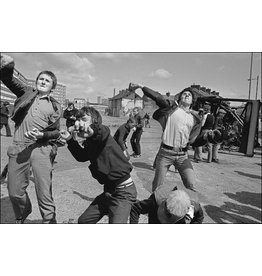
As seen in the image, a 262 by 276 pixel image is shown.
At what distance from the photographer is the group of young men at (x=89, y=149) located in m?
1.29

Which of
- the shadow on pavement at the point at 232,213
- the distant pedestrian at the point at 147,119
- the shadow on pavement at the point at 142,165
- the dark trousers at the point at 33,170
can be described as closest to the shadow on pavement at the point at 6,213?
the dark trousers at the point at 33,170

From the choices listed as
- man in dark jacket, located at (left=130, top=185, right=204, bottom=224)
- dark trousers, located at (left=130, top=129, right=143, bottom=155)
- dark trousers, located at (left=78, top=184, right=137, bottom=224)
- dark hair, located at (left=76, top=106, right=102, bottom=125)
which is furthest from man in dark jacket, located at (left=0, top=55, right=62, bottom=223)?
dark trousers, located at (left=130, top=129, right=143, bottom=155)

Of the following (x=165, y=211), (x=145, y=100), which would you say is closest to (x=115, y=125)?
(x=145, y=100)

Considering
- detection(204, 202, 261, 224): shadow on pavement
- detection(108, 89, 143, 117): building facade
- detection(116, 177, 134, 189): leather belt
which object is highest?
detection(108, 89, 143, 117): building facade

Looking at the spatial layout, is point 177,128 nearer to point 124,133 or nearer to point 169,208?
point 124,133

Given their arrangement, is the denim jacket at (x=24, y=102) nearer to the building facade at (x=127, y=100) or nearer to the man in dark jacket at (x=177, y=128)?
the building facade at (x=127, y=100)

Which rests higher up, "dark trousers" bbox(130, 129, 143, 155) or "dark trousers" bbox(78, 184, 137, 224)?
"dark trousers" bbox(130, 129, 143, 155)

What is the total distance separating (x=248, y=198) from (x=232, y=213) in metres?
0.69

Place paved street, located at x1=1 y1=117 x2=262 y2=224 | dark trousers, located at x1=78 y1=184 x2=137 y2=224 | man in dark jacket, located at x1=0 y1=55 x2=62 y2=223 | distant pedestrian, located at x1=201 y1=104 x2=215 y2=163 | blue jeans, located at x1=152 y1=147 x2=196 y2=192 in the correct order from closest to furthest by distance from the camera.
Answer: man in dark jacket, located at x1=0 y1=55 x2=62 y2=223
dark trousers, located at x1=78 y1=184 x2=137 y2=224
distant pedestrian, located at x1=201 y1=104 x2=215 y2=163
blue jeans, located at x1=152 y1=147 x2=196 y2=192
paved street, located at x1=1 y1=117 x2=262 y2=224

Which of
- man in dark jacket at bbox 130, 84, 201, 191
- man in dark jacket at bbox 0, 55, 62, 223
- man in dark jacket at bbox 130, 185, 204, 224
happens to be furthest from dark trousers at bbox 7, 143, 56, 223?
man in dark jacket at bbox 130, 84, 201, 191

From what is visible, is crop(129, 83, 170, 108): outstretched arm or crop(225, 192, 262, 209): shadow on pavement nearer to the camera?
crop(129, 83, 170, 108): outstretched arm

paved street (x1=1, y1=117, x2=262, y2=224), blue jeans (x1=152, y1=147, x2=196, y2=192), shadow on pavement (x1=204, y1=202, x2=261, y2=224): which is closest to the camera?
blue jeans (x1=152, y1=147, x2=196, y2=192)

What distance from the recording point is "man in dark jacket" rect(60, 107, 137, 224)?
1.23 m

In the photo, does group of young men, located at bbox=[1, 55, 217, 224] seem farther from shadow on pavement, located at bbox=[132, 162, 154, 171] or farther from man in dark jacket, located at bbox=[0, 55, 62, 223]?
shadow on pavement, located at bbox=[132, 162, 154, 171]
